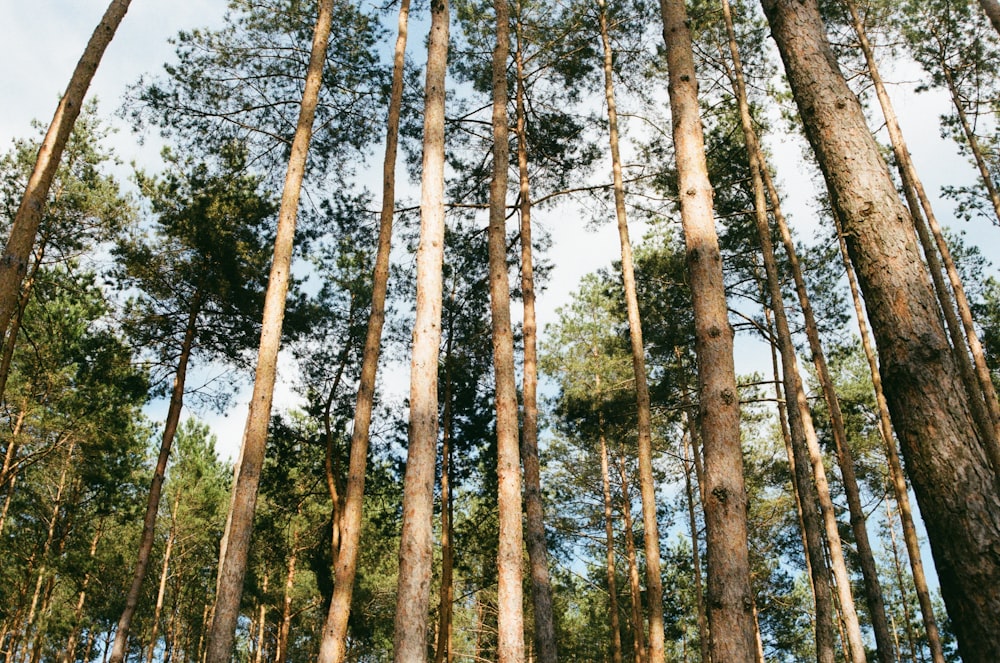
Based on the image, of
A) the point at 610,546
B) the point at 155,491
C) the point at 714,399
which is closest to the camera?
the point at 714,399

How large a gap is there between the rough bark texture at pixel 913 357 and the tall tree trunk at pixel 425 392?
11.8ft

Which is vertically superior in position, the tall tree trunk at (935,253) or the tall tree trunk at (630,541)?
the tall tree trunk at (935,253)

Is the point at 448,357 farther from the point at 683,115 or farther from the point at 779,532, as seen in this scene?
the point at 779,532

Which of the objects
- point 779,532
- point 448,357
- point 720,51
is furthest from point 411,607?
point 779,532

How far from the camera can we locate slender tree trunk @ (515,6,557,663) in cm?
769

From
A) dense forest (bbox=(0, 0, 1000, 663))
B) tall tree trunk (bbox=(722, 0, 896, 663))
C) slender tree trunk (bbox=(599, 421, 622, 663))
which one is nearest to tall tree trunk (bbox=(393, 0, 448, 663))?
dense forest (bbox=(0, 0, 1000, 663))

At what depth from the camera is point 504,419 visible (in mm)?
7031

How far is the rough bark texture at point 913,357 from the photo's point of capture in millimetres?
2203

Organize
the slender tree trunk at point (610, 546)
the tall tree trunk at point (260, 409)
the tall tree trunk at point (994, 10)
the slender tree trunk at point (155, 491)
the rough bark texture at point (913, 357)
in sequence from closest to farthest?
the rough bark texture at point (913, 357) < the tall tree trunk at point (260, 409) < the tall tree trunk at point (994, 10) < the slender tree trunk at point (155, 491) < the slender tree trunk at point (610, 546)

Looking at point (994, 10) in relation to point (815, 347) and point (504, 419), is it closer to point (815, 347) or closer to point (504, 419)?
point (815, 347)

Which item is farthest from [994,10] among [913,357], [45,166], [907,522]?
[45,166]

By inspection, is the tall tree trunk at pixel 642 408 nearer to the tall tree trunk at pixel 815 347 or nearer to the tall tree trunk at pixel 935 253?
the tall tree trunk at pixel 815 347

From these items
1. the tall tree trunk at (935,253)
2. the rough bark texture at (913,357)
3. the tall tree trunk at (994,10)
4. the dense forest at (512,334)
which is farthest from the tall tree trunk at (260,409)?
the tall tree trunk at (935,253)

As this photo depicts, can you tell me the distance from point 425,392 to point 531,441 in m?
3.41
